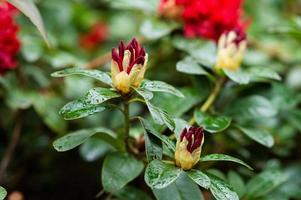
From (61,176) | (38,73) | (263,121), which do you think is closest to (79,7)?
(38,73)

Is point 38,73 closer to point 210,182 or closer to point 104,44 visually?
point 104,44

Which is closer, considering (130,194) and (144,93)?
(144,93)

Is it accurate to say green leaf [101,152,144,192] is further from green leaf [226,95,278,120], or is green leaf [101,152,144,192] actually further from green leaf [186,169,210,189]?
green leaf [226,95,278,120]

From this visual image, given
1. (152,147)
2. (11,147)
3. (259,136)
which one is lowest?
(11,147)

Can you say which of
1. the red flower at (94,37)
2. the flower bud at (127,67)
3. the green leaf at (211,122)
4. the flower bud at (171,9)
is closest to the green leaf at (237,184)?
the green leaf at (211,122)

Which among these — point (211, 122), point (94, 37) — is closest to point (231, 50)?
point (211, 122)

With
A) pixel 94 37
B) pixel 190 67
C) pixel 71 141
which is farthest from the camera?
pixel 94 37

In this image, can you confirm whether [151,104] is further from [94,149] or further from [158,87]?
[94,149]
